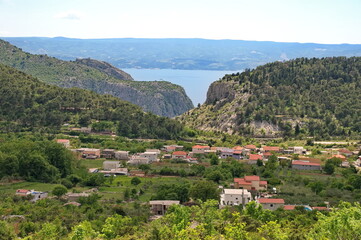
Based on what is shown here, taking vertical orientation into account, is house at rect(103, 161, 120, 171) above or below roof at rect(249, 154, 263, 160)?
above

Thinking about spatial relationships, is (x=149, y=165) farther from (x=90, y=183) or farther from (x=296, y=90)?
(x=296, y=90)

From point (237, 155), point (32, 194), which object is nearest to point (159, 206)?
point (32, 194)

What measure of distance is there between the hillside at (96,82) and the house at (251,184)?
354 ft

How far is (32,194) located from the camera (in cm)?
4462

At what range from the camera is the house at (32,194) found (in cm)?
4391

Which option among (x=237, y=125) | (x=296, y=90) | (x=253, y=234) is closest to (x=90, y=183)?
(x=253, y=234)

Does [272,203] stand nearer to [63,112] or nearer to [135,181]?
[135,181]

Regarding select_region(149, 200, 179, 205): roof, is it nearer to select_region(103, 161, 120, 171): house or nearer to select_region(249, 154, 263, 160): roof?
select_region(103, 161, 120, 171): house

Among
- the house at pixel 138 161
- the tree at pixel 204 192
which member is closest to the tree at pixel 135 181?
the tree at pixel 204 192

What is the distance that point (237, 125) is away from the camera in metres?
96.3

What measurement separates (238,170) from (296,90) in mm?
51572

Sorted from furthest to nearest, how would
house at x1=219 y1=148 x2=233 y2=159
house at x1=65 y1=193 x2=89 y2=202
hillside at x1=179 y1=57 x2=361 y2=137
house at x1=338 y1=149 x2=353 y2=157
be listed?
hillside at x1=179 y1=57 x2=361 y2=137 < house at x1=338 y1=149 x2=353 y2=157 < house at x1=219 y1=148 x2=233 y2=159 < house at x1=65 y1=193 x2=89 y2=202

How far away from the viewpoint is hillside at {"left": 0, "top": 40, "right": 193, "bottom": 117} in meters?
157

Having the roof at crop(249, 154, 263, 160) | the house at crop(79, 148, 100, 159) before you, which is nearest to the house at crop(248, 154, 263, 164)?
the roof at crop(249, 154, 263, 160)
